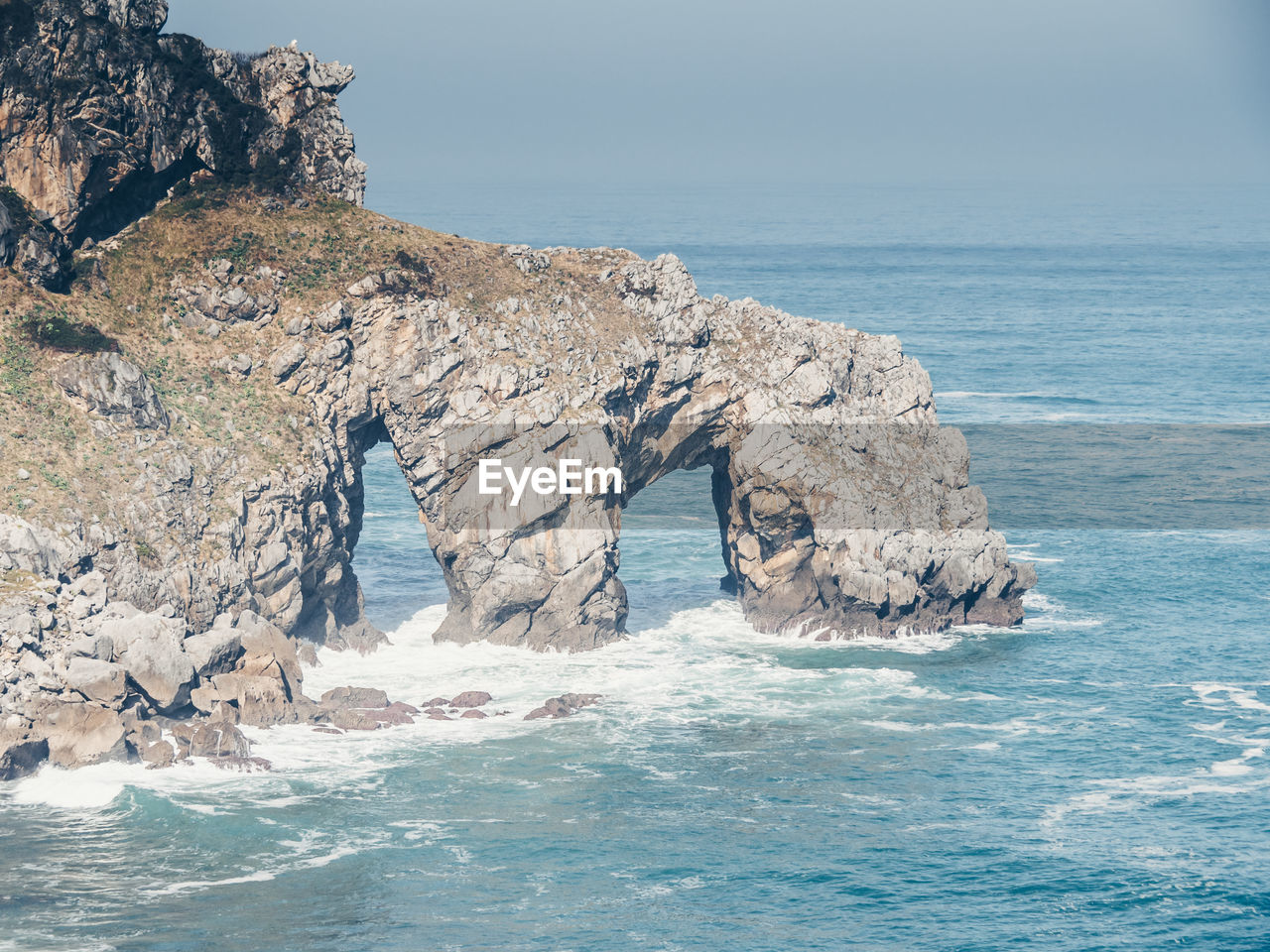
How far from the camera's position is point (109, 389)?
9244 cm

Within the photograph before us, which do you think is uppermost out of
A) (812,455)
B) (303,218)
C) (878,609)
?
(303,218)

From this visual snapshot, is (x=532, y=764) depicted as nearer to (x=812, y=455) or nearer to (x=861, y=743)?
(x=861, y=743)

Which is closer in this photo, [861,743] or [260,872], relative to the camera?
[260,872]

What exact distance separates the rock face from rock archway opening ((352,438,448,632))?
68.7 feet

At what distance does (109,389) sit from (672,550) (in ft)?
159

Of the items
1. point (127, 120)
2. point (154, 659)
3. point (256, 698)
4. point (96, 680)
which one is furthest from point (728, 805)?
point (127, 120)

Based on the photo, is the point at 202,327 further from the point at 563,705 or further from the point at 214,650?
the point at 563,705

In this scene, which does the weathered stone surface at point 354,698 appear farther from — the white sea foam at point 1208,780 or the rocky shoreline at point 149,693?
the white sea foam at point 1208,780

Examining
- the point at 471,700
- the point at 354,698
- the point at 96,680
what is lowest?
the point at 471,700

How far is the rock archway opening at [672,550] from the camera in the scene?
112 m

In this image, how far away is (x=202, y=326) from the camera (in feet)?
326

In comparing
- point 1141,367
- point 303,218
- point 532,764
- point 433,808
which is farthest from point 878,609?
point 1141,367

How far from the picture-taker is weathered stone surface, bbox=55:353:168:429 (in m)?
92.2

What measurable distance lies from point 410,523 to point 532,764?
173ft
